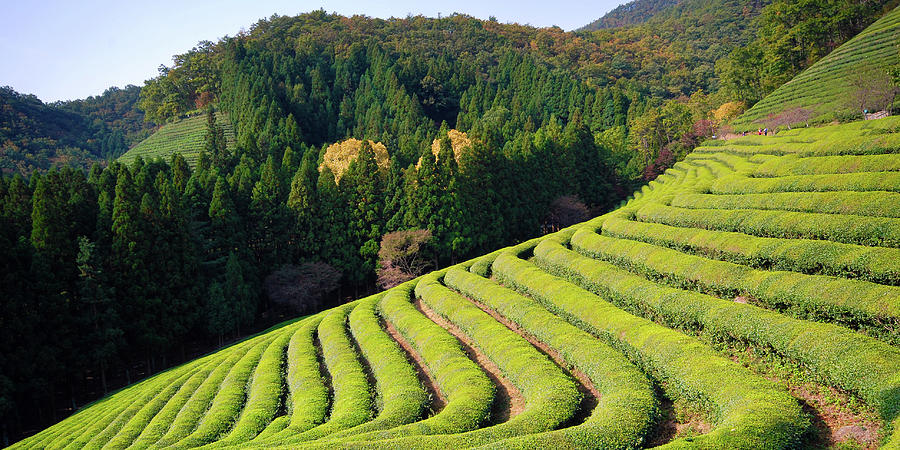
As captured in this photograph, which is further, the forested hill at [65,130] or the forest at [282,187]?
the forested hill at [65,130]

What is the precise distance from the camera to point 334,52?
364ft

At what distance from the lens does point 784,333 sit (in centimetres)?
1288

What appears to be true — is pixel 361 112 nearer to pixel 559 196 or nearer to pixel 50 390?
pixel 559 196

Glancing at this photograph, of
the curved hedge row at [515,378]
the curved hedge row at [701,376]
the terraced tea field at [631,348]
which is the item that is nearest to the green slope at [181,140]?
the terraced tea field at [631,348]

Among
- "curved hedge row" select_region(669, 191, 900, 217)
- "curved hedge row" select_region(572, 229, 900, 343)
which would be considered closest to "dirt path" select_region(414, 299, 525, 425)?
"curved hedge row" select_region(572, 229, 900, 343)

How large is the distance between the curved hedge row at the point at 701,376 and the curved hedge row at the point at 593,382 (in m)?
0.51

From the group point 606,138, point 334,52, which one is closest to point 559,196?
point 606,138

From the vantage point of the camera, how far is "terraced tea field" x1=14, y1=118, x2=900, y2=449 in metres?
11.1

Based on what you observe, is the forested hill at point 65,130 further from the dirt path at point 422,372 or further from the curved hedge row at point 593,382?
the curved hedge row at point 593,382

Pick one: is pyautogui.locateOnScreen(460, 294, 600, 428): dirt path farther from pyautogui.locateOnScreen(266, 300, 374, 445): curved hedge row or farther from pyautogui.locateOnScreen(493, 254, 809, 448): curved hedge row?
pyautogui.locateOnScreen(266, 300, 374, 445): curved hedge row

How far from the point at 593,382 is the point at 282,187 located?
3964 centimetres

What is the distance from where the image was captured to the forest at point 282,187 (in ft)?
107

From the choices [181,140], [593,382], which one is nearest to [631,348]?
[593,382]

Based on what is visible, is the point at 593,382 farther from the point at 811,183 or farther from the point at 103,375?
the point at 103,375
